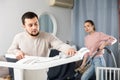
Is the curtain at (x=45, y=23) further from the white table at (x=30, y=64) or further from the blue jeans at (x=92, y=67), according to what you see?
the white table at (x=30, y=64)

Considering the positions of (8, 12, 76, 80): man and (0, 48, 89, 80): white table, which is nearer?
(0, 48, 89, 80): white table

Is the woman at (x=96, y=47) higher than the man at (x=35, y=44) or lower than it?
lower

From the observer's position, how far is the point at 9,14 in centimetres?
286

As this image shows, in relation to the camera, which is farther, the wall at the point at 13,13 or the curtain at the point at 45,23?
the curtain at the point at 45,23

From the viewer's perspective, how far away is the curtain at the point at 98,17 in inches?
118

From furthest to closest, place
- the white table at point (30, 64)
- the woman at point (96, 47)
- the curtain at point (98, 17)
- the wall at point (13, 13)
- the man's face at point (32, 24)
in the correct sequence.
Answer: the curtain at point (98, 17) < the wall at point (13, 13) < the woman at point (96, 47) < the man's face at point (32, 24) < the white table at point (30, 64)

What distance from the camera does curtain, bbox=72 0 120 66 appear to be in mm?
3006

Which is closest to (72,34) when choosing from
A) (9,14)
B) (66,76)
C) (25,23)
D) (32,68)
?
(9,14)

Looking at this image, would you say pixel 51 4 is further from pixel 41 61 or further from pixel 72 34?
pixel 41 61

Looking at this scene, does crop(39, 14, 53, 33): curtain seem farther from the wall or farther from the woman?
the woman

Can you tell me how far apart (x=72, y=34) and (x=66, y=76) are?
4.83 feet

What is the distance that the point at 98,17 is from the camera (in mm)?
3156

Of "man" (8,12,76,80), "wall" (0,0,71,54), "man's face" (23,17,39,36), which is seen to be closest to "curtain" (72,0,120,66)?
"wall" (0,0,71,54)

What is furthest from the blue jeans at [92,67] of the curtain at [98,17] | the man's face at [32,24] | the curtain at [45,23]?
the man's face at [32,24]
